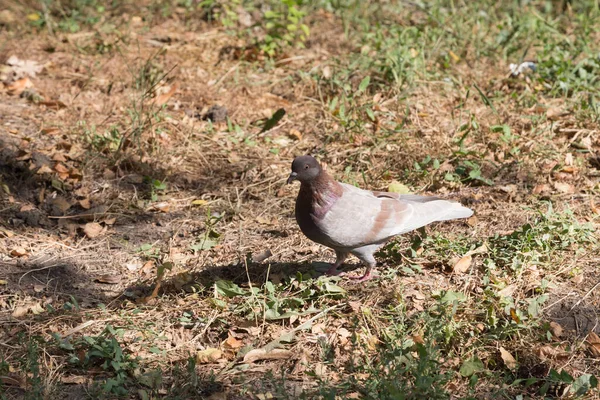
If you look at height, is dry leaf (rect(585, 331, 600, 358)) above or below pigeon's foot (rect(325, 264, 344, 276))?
above

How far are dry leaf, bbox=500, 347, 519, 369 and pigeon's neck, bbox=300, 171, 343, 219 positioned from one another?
3.83 ft

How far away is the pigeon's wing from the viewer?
3.92m

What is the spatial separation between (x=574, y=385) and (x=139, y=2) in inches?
245

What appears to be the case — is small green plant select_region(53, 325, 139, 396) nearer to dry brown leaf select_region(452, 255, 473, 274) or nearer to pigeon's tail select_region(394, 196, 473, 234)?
pigeon's tail select_region(394, 196, 473, 234)

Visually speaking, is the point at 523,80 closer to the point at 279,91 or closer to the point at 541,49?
the point at 541,49

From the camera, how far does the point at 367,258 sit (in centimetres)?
410

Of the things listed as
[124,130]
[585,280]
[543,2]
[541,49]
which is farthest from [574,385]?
[543,2]

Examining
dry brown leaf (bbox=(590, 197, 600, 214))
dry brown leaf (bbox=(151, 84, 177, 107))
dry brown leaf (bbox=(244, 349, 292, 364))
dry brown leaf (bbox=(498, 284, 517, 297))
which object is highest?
dry brown leaf (bbox=(590, 197, 600, 214))

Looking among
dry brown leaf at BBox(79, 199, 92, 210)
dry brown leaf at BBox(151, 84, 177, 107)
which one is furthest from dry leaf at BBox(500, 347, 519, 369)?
dry brown leaf at BBox(151, 84, 177, 107)

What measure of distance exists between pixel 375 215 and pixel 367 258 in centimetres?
26

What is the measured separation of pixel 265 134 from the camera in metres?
5.95

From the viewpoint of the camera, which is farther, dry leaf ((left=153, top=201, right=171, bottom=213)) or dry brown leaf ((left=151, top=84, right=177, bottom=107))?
dry brown leaf ((left=151, top=84, right=177, bottom=107))

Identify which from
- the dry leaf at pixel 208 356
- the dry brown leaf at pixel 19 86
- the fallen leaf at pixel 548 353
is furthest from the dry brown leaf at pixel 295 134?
the fallen leaf at pixel 548 353

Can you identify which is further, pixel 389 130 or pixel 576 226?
pixel 389 130
